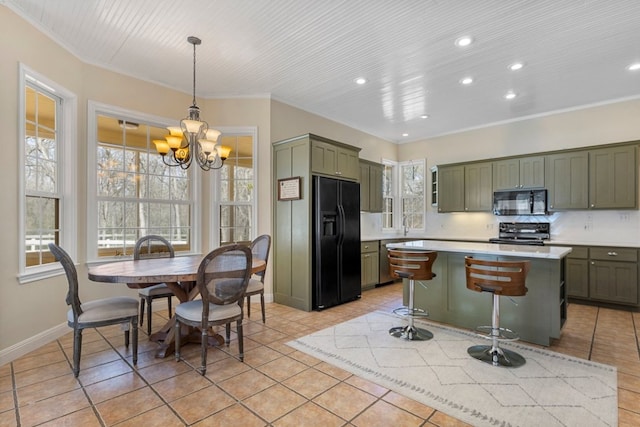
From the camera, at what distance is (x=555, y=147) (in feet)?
17.5

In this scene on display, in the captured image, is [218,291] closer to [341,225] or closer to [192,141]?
[192,141]

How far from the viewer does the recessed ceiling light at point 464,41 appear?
3286 mm

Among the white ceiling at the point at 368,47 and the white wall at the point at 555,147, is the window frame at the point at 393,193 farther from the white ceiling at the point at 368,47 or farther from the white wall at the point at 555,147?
the white ceiling at the point at 368,47

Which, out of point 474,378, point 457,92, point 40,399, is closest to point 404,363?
point 474,378

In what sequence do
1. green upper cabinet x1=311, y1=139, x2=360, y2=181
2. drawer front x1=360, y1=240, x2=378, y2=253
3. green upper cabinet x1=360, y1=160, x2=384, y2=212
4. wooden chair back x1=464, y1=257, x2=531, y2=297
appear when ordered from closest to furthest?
wooden chair back x1=464, y1=257, x2=531, y2=297, green upper cabinet x1=311, y1=139, x2=360, y2=181, drawer front x1=360, y1=240, x2=378, y2=253, green upper cabinet x1=360, y1=160, x2=384, y2=212

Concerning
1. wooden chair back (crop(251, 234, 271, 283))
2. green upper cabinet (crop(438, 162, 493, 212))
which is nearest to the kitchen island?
wooden chair back (crop(251, 234, 271, 283))

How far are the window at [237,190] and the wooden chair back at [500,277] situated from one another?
313 cm

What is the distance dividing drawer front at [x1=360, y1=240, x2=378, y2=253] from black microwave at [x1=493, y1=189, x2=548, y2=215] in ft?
6.92

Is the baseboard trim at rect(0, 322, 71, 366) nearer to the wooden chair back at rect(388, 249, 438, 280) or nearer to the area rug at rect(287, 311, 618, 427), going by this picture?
the area rug at rect(287, 311, 618, 427)

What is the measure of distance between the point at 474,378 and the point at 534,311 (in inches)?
46.5

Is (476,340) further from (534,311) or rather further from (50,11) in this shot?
(50,11)

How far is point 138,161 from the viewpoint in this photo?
4277 mm

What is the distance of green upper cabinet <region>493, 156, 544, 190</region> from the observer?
5.23 m

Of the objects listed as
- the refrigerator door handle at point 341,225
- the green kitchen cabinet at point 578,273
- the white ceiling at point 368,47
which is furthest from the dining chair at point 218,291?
the green kitchen cabinet at point 578,273
